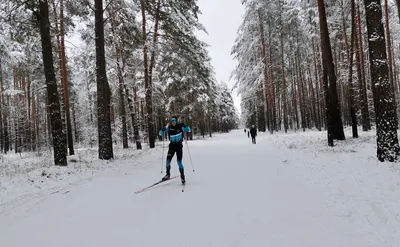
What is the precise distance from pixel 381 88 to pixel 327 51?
20.0ft

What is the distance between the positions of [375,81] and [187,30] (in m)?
14.3

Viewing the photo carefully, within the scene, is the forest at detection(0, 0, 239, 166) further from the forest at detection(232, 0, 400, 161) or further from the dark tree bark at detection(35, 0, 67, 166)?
the forest at detection(232, 0, 400, 161)

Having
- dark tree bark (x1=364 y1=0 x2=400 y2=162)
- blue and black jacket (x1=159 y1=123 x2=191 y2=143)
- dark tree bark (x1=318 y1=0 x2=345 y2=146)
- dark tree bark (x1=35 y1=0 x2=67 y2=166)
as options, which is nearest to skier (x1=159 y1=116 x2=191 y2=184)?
blue and black jacket (x1=159 y1=123 x2=191 y2=143)

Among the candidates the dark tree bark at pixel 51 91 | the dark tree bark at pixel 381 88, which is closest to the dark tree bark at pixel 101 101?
the dark tree bark at pixel 51 91

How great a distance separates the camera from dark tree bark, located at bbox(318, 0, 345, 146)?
39.6 ft

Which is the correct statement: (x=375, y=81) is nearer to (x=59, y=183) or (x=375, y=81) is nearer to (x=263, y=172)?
(x=263, y=172)

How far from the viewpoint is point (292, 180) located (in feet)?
23.0

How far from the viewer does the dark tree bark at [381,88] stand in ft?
23.3

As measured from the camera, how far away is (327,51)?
12.7 metres

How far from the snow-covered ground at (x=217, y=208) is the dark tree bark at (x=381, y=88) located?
0.64 m

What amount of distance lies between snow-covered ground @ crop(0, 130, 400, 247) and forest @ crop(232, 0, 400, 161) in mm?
2552

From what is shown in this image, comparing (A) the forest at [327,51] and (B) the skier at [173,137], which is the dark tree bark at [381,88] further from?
(B) the skier at [173,137]

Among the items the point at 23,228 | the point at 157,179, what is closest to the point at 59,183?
the point at 157,179

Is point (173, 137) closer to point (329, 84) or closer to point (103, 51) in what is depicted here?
point (103, 51)
